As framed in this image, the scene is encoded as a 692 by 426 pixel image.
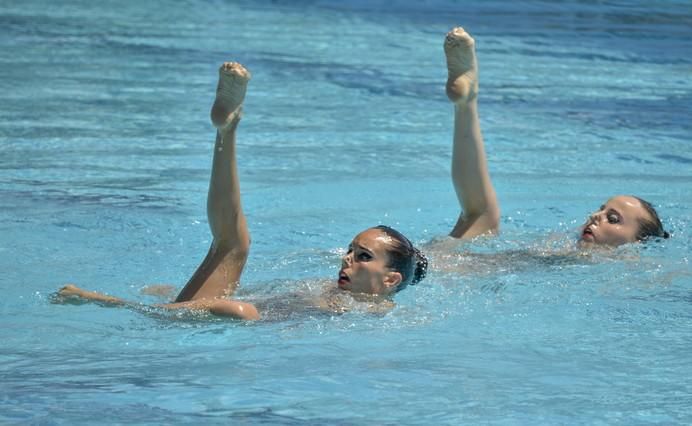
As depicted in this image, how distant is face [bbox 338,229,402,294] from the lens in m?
4.89

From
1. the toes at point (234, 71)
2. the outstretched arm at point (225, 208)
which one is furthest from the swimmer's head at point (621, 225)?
the toes at point (234, 71)

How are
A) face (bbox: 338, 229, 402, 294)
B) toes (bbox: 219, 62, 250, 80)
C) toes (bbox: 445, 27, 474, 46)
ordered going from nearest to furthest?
toes (bbox: 219, 62, 250, 80)
face (bbox: 338, 229, 402, 294)
toes (bbox: 445, 27, 474, 46)

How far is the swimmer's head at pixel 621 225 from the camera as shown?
566 centimetres

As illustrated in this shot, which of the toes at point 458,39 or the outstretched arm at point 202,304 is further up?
the toes at point 458,39

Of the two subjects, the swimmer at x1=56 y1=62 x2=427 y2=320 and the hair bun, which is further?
the hair bun

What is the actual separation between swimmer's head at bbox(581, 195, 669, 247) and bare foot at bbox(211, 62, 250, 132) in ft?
6.03

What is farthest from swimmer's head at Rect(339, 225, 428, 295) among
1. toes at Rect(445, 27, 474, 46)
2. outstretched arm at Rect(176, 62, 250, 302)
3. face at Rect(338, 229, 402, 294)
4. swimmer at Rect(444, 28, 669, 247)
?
toes at Rect(445, 27, 474, 46)

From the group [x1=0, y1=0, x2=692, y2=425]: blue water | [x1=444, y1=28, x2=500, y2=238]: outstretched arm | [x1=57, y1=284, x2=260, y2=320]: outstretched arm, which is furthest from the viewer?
[x1=444, y1=28, x2=500, y2=238]: outstretched arm

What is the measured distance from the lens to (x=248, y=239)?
4.91m

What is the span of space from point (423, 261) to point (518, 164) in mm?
2637

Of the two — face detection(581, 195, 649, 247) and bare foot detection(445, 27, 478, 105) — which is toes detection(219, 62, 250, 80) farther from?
face detection(581, 195, 649, 247)

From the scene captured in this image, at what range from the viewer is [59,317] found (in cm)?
475

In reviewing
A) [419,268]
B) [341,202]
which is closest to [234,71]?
[419,268]

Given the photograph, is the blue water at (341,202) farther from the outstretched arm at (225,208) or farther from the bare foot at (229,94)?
the bare foot at (229,94)
